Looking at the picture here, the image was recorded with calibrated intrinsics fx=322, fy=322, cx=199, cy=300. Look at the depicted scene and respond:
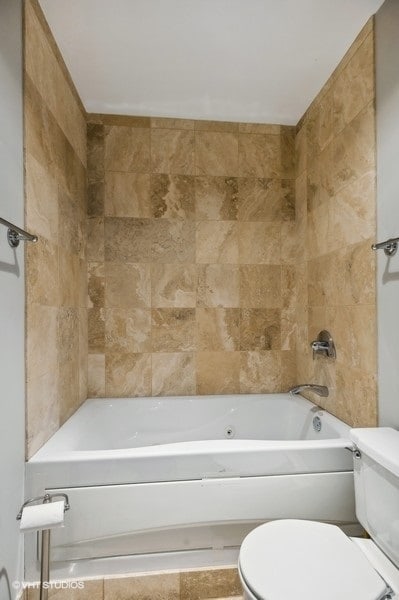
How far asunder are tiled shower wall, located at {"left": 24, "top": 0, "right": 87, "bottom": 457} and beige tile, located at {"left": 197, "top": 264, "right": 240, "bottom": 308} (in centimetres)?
82

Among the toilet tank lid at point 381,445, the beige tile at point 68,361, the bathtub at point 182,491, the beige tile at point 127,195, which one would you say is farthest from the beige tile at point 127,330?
the toilet tank lid at point 381,445

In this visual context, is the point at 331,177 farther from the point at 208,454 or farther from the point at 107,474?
the point at 107,474

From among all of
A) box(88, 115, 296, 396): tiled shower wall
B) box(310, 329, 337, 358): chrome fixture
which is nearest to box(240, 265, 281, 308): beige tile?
box(88, 115, 296, 396): tiled shower wall

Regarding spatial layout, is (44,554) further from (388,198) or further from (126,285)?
(388,198)

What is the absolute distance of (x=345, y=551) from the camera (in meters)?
1.04

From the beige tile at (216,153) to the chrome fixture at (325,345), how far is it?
129 cm

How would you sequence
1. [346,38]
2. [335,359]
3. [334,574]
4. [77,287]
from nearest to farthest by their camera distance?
[334,574] → [346,38] → [335,359] → [77,287]

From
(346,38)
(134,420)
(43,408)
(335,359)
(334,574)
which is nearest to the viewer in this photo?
(334,574)

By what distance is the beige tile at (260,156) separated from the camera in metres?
2.35

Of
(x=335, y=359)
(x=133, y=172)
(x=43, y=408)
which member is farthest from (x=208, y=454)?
(x=133, y=172)

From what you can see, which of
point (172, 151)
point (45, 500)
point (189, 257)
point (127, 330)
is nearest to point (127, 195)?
point (172, 151)

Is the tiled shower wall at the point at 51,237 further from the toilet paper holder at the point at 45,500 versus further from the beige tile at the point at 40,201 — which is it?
the toilet paper holder at the point at 45,500

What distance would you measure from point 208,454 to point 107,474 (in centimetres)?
42

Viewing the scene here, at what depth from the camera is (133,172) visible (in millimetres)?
2264
